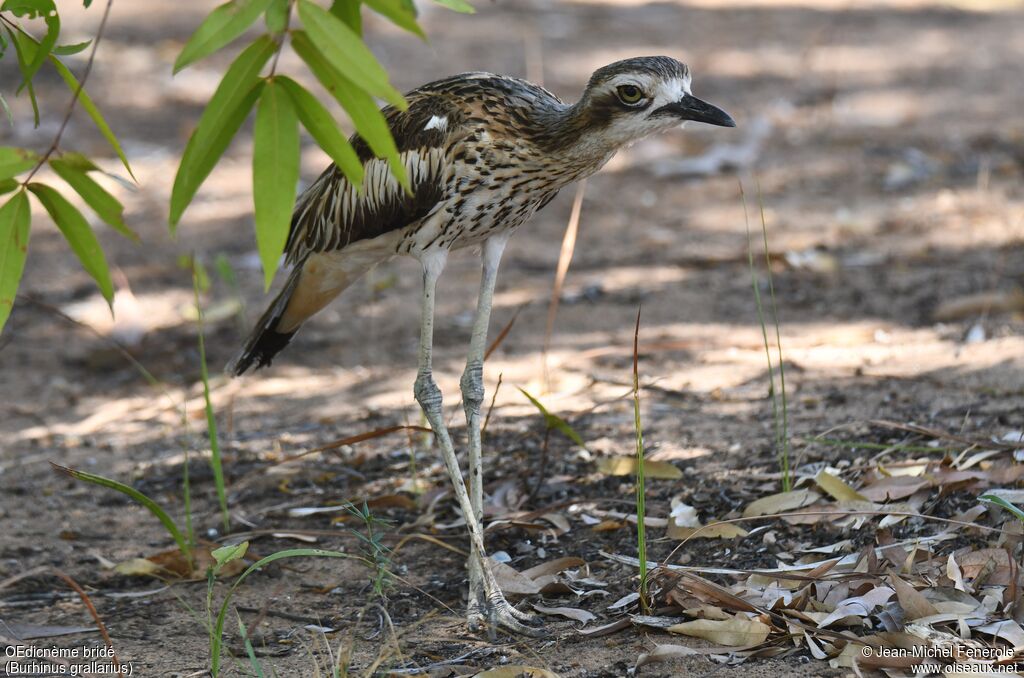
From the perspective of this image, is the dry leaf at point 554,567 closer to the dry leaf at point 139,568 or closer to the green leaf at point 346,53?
the dry leaf at point 139,568

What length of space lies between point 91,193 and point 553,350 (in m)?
2.79

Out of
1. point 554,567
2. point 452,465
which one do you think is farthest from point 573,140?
point 554,567

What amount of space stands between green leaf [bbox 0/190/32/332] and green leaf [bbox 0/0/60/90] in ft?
0.95

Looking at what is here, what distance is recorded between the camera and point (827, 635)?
9.07 feet

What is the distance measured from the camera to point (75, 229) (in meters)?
2.53

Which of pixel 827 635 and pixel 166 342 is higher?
pixel 166 342

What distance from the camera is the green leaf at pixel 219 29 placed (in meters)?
1.85

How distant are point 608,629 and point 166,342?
3.20 metres

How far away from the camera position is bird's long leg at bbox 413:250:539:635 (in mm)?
3135

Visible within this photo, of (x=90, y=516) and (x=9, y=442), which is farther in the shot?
(x=9, y=442)

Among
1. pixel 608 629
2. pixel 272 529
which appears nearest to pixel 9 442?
pixel 272 529

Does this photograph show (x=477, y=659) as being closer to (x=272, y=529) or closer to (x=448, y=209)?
(x=272, y=529)

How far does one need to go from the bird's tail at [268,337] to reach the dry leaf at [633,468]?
112cm

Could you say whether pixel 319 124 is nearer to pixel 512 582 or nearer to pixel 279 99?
pixel 279 99
